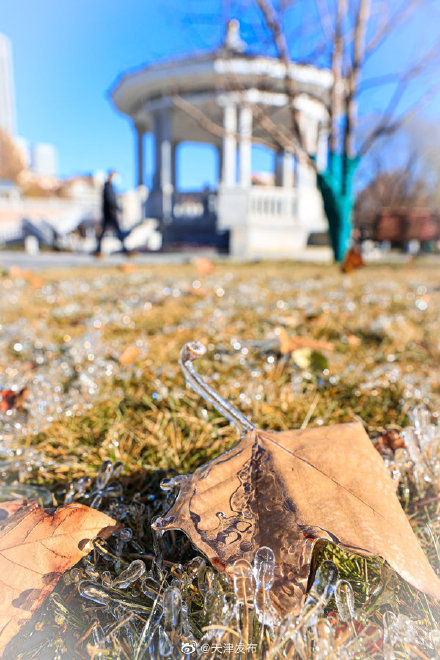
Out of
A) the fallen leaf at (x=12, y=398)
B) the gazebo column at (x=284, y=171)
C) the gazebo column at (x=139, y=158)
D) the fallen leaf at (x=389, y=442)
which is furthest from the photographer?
the gazebo column at (x=139, y=158)

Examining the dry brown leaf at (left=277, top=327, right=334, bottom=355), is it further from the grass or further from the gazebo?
the gazebo

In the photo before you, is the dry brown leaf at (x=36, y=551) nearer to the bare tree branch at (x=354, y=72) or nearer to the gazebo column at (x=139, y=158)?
the bare tree branch at (x=354, y=72)

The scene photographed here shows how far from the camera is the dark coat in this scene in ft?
35.7

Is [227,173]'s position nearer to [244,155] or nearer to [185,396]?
[244,155]

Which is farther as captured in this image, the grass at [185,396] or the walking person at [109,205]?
the walking person at [109,205]

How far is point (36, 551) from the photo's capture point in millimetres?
582

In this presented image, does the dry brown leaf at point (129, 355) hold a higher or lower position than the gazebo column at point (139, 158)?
lower

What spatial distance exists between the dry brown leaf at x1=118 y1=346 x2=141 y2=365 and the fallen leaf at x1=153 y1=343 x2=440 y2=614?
85 centimetres

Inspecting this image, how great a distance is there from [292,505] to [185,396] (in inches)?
24.9

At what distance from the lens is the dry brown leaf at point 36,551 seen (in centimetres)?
54

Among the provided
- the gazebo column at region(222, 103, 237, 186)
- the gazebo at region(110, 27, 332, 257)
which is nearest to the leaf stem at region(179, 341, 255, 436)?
the gazebo at region(110, 27, 332, 257)

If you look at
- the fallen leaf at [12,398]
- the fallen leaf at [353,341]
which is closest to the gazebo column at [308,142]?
the fallen leaf at [353,341]

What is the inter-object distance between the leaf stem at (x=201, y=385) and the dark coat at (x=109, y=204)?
11180 millimetres

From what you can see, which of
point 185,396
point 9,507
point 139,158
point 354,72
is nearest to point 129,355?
point 185,396
